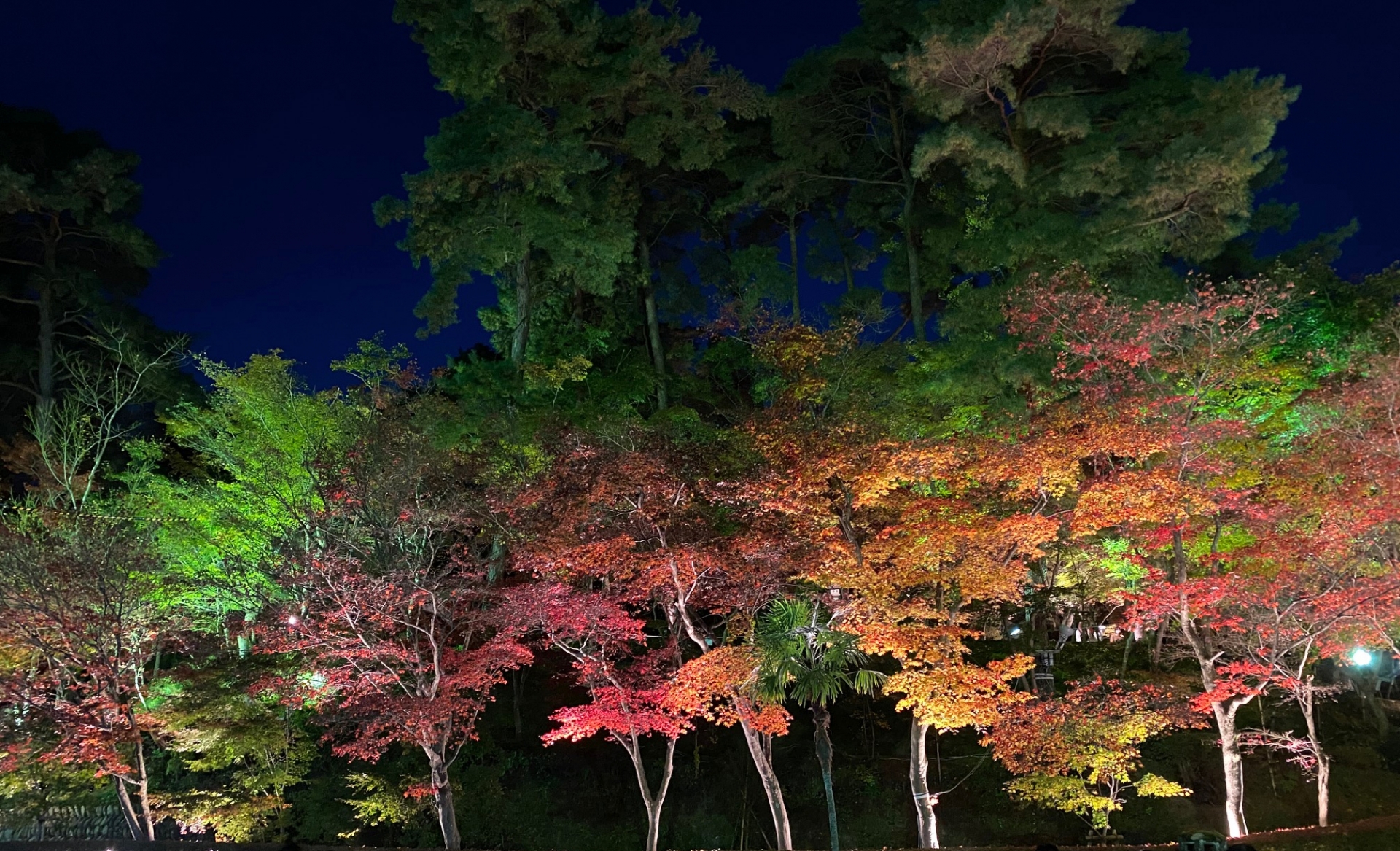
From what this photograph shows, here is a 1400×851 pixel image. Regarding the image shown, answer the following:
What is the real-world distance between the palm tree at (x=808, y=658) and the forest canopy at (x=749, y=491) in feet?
0.26

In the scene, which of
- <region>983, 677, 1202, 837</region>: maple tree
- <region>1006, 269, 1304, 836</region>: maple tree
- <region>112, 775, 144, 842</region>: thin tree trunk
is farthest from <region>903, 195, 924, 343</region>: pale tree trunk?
<region>112, 775, 144, 842</region>: thin tree trunk

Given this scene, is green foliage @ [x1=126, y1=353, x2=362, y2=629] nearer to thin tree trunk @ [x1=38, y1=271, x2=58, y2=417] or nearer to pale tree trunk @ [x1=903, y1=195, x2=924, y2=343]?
thin tree trunk @ [x1=38, y1=271, x2=58, y2=417]

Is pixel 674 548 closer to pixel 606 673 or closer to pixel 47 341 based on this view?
pixel 606 673

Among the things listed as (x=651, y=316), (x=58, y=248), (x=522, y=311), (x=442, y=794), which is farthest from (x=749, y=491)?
(x=58, y=248)

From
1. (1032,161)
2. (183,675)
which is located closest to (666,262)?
(1032,161)

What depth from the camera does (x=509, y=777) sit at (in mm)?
14094

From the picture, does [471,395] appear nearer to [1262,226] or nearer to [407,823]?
[407,823]

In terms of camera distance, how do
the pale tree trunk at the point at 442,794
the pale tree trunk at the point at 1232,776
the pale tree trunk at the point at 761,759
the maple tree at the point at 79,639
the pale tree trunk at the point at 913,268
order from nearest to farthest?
the pale tree trunk at the point at 1232,776 < the maple tree at the point at 79,639 < the pale tree trunk at the point at 442,794 < the pale tree trunk at the point at 761,759 < the pale tree trunk at the point at 913,268

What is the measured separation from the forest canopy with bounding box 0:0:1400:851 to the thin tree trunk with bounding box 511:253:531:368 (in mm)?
85

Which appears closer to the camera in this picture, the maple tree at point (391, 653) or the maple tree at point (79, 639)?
the maple tree at point (79, 639)

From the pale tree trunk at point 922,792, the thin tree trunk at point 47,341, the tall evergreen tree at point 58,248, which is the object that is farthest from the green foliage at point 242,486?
the pale tree trunk at point 922,792

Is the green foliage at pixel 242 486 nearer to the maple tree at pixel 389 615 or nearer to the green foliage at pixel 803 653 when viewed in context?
the maple tree at pixel 389 615

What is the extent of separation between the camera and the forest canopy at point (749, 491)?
970 cm

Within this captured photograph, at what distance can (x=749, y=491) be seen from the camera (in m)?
9.80
